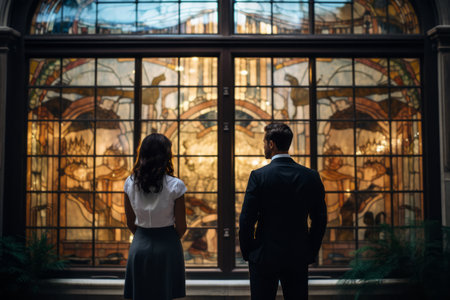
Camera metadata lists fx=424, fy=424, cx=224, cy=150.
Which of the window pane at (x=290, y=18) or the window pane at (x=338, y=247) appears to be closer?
the window pane at (x=338, y=247)

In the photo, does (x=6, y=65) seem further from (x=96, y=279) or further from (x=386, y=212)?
(x=386, y=212)

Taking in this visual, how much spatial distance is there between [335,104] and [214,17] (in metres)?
1.72

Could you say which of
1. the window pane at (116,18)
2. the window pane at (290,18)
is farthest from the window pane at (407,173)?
the window pane at (116,18)

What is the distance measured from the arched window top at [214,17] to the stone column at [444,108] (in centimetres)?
33

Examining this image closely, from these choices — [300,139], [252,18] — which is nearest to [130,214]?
[300,139]

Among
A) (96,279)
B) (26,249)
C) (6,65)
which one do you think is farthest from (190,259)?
(6,65)

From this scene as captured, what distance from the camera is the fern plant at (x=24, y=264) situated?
4.10m

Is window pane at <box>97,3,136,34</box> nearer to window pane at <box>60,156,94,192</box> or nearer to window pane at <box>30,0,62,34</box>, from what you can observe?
window pane at <box>30,0,62,34</box>

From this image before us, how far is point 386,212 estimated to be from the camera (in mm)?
4777

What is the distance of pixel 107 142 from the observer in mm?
4836

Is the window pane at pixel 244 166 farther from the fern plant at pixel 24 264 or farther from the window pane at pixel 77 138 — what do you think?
the fern plant at pixel 24 264

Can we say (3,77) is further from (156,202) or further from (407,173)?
(407,173)

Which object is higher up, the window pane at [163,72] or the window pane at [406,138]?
the window pane at [163,72]

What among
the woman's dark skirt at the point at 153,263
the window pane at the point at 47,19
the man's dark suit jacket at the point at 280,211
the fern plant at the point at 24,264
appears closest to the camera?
the man's dark suit jacket at the point at 280,211
